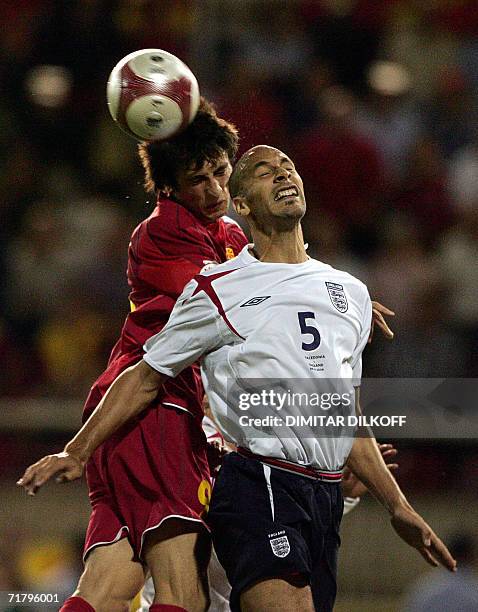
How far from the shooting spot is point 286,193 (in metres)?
3.15

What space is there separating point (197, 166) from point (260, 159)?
192 millimetres

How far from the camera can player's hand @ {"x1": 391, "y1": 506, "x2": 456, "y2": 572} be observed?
3123 millimetres

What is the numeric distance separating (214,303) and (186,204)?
401mm

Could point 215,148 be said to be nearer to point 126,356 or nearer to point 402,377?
point 126,356

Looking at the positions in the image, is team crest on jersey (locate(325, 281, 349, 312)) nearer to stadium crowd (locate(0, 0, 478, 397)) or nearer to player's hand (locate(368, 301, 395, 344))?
player's hand (locate(368, 301, 395, 344))

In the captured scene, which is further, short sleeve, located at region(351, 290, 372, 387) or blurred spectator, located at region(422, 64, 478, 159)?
blurred spectator, located at region(422, 64, 478, 159)

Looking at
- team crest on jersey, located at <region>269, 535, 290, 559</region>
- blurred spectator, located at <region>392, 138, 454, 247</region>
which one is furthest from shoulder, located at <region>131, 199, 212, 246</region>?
blurred spectator, located at <region>392, 138, 454, 247</region>

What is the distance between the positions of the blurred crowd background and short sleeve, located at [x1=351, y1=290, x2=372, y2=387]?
149 cm

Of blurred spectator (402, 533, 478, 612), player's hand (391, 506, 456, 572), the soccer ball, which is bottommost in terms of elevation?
blurred spectator (402, 533, 478, 612)

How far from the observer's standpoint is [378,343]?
479 centimetres

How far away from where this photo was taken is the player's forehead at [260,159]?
10.6ft

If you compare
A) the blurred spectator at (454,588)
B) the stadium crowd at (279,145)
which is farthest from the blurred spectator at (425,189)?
the blurred spectator at (454,588)

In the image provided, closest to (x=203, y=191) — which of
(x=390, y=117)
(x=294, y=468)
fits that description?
(x=294, y=468)

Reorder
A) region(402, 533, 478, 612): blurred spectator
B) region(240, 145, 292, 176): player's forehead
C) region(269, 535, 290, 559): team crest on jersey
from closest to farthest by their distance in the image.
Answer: region(269, 535, 290, 559): team crest on jersey, region(240, 145, 292, 176): player's forehead, region(402, 533, 478, 612): blurred spectator
